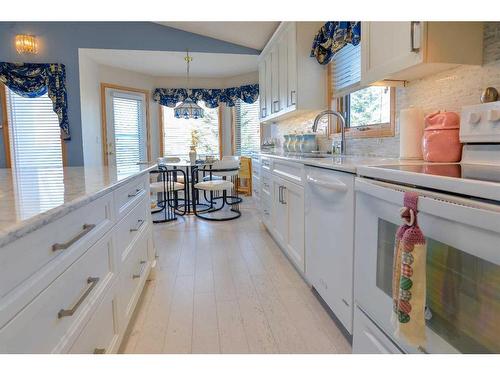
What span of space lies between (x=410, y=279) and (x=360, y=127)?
2.00 metres

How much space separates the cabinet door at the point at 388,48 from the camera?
153 cm

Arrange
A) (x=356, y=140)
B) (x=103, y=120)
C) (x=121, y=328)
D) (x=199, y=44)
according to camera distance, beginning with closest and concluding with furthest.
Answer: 1. (x=121, y=328)
2. (x=356, y=140)
3. (x=199, y=44)
4. (x=103, y=120)

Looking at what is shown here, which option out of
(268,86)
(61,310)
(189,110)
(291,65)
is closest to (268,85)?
(268,86)

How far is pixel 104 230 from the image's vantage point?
1.32 m

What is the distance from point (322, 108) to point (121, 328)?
271 centimetres

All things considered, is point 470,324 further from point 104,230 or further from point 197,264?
point 197,264

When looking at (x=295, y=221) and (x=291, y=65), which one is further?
(x=291, y=65)

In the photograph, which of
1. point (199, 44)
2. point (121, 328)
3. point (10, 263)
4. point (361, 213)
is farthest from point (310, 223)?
point (199, 44)

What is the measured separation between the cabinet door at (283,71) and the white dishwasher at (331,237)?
1.89 metres

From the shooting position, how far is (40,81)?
478cm

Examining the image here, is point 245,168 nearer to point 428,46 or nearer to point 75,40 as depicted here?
point 75,40

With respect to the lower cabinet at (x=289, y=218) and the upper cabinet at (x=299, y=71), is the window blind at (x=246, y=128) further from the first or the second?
the lower cabinet at (x=289, y=218)

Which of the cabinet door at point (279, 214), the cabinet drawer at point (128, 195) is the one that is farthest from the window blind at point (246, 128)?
the cabinet drawer at point (128, 195)
